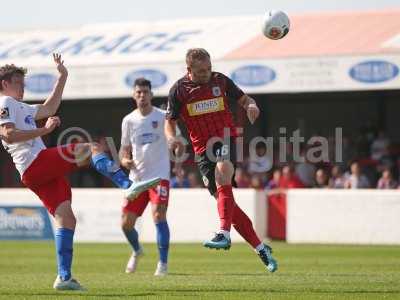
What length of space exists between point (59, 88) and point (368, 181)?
578 inches

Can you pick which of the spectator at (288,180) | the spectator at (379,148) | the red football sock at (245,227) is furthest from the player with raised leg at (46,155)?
the spectator at (379,148)

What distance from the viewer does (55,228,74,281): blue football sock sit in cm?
1063

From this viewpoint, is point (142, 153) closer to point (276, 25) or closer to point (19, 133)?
point (276, 25)

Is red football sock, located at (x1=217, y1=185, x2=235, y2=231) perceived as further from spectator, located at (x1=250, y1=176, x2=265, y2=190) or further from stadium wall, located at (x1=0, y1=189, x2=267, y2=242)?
spectator, located at (x1=250, y1=176, x2=265, y2=190)

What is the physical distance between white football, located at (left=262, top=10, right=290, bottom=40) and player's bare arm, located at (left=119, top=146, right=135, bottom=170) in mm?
3065

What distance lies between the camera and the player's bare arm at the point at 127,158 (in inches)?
571

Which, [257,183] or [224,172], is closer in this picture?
[224,172]

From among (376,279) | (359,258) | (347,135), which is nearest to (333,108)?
(347,135)

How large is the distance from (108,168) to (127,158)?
367cm

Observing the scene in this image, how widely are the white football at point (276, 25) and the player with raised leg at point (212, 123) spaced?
3.59 feet

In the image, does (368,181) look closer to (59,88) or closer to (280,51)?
(280,51)

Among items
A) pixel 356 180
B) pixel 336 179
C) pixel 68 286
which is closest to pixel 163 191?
pixel 68 286

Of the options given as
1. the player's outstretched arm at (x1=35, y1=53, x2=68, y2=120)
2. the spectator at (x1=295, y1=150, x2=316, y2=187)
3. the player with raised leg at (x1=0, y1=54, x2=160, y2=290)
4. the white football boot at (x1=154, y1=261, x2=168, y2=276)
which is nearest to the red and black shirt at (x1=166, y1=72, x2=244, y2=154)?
the player with raised leg at (x1=0, y1=54, x2=160, y2=290)

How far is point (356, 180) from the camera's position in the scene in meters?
23.2
